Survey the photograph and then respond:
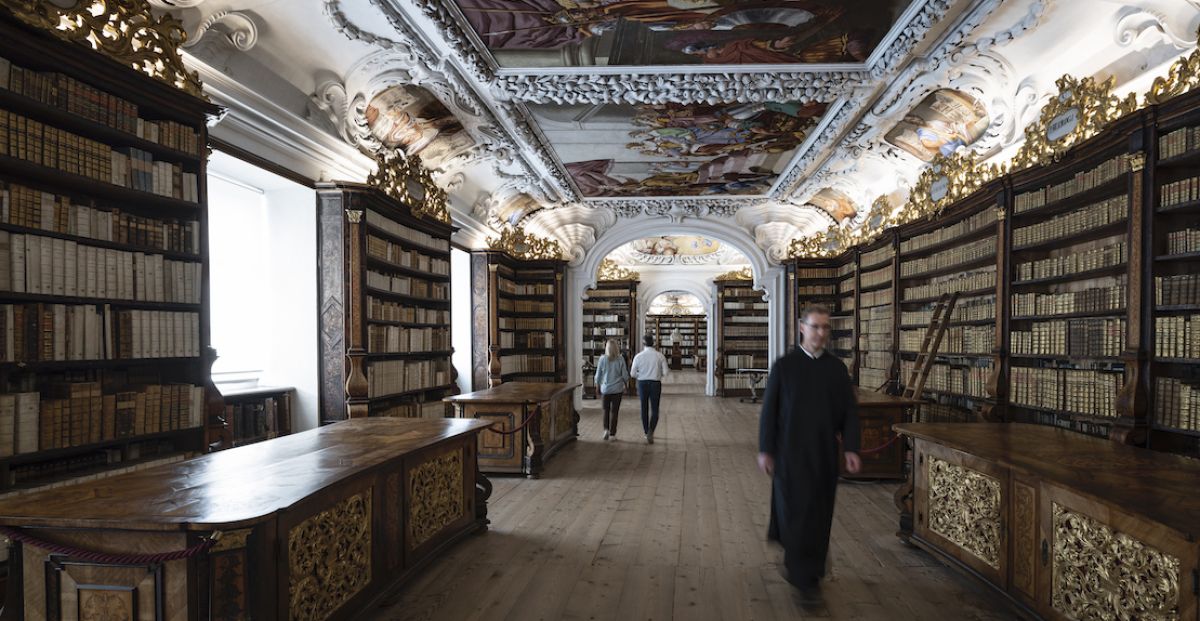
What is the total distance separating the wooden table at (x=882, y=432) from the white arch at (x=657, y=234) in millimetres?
6405

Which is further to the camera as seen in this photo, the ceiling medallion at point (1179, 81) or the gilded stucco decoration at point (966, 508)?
the ceiling medallion at point (1179, 81)

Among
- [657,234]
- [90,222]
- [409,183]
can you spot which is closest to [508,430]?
[409,183]

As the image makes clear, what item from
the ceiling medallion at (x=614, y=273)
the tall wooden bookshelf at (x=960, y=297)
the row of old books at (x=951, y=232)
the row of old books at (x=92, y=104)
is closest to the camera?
the row of old books at (x=92, y=104)

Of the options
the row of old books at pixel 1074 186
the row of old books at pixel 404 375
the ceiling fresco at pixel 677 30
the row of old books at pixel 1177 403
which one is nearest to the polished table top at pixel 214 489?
the row of old books at pixel 404 375

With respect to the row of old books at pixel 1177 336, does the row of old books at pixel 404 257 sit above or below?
above

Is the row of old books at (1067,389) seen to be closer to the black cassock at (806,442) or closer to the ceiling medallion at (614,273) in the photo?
the black cassock at (806,442)

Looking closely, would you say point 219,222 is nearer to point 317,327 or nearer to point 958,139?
point 317,327

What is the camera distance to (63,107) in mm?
3252

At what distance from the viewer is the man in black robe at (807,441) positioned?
11.0ft

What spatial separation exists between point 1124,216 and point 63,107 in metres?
6.51

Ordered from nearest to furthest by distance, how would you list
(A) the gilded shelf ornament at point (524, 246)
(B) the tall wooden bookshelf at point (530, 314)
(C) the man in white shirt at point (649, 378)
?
(C) the man in white shirt at point (649, 378), (A) the gilded shelf ornament at point (524, 246), (B) the tall wooden bookshelf at point (530, 314)

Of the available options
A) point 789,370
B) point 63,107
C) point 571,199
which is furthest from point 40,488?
point 571,199

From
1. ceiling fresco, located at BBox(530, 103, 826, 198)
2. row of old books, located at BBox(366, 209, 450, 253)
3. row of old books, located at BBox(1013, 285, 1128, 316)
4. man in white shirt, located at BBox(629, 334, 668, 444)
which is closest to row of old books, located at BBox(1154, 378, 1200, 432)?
row of old books, located at BBox(1013, 285, 1128, 316)

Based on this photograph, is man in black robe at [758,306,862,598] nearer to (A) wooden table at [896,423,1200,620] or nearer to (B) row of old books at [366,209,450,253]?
(A) wooden table at [896,423,1200,620]
